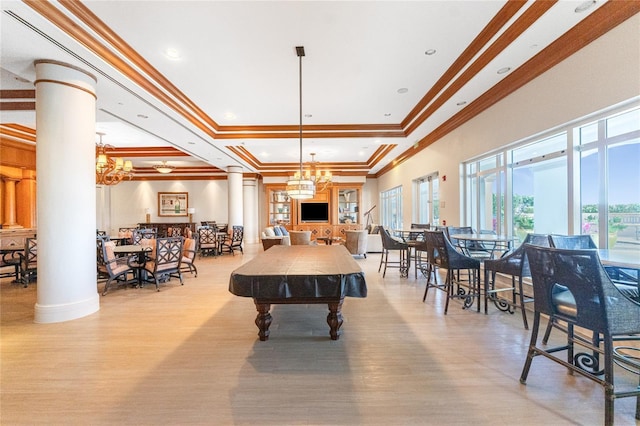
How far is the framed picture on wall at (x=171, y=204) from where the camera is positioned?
39.6 ft

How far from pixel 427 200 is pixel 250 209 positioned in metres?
7.47

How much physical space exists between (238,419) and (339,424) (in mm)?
620

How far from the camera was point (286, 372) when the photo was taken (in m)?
2.18

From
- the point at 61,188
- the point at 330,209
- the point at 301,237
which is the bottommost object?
the point at 301,237

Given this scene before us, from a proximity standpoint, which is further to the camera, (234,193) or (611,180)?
(234,193)

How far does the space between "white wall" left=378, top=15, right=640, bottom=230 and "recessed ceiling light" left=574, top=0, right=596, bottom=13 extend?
0.31 m

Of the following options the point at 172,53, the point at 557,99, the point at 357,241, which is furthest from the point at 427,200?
the point at 172,53

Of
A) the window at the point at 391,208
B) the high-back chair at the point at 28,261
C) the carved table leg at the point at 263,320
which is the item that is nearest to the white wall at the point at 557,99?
the carved table leg at the point at 263,320

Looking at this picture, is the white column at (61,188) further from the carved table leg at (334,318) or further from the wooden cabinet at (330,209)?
the wooden cabinet at (330,209)

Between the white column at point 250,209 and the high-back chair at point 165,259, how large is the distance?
22.6 feet

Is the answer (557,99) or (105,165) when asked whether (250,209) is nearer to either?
(105,165)

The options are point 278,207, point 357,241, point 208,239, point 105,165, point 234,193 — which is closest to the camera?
point 105,165

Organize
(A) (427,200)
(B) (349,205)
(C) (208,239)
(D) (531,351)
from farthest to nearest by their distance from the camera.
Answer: (B) (349,205) → (C) (208,239) → (A) (427,200) → (D) (531,351)

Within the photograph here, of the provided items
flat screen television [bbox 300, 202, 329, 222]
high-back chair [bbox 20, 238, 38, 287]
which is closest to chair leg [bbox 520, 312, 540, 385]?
high-back chair [bbox 20, 238, 38, 287]
